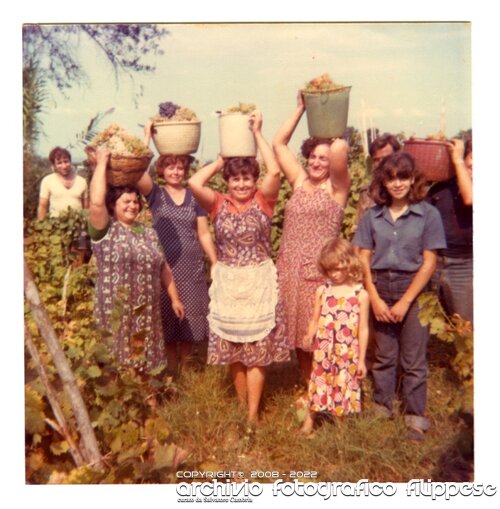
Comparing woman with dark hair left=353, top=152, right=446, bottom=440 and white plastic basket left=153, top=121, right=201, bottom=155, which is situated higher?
white plastic basket left=153, top=121, right=201, bottom=155

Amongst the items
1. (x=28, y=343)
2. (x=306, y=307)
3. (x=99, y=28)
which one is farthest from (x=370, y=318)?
(x=99, y=28)

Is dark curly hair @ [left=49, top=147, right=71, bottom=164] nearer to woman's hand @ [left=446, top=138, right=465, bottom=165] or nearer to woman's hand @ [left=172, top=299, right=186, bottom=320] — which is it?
woman's hand @ [left=172, top=299, right=186, bottom=320]

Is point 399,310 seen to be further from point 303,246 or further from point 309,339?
point 303,246

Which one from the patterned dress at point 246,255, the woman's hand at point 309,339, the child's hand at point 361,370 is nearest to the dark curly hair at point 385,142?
the patterned dress at point 246,255

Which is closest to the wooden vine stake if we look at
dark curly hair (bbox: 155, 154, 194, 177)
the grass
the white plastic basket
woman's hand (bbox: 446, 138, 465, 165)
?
Answer: the grass

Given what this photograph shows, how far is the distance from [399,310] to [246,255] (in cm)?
116

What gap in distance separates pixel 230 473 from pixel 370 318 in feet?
4.93

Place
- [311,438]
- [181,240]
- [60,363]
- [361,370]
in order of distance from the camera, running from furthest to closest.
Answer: [181,240] → [311,438] → [361,370] → [60,363]

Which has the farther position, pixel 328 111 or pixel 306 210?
pixel 306 210

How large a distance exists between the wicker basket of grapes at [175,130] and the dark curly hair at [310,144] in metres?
0.76

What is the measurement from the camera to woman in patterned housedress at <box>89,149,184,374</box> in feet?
18.1

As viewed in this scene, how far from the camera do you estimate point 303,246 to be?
5.62 meters

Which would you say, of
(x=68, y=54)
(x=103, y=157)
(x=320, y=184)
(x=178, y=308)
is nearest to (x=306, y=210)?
(x=320, y=184)

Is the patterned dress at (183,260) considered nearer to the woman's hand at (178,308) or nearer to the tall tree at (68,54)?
the woman's hand at (178,308)
